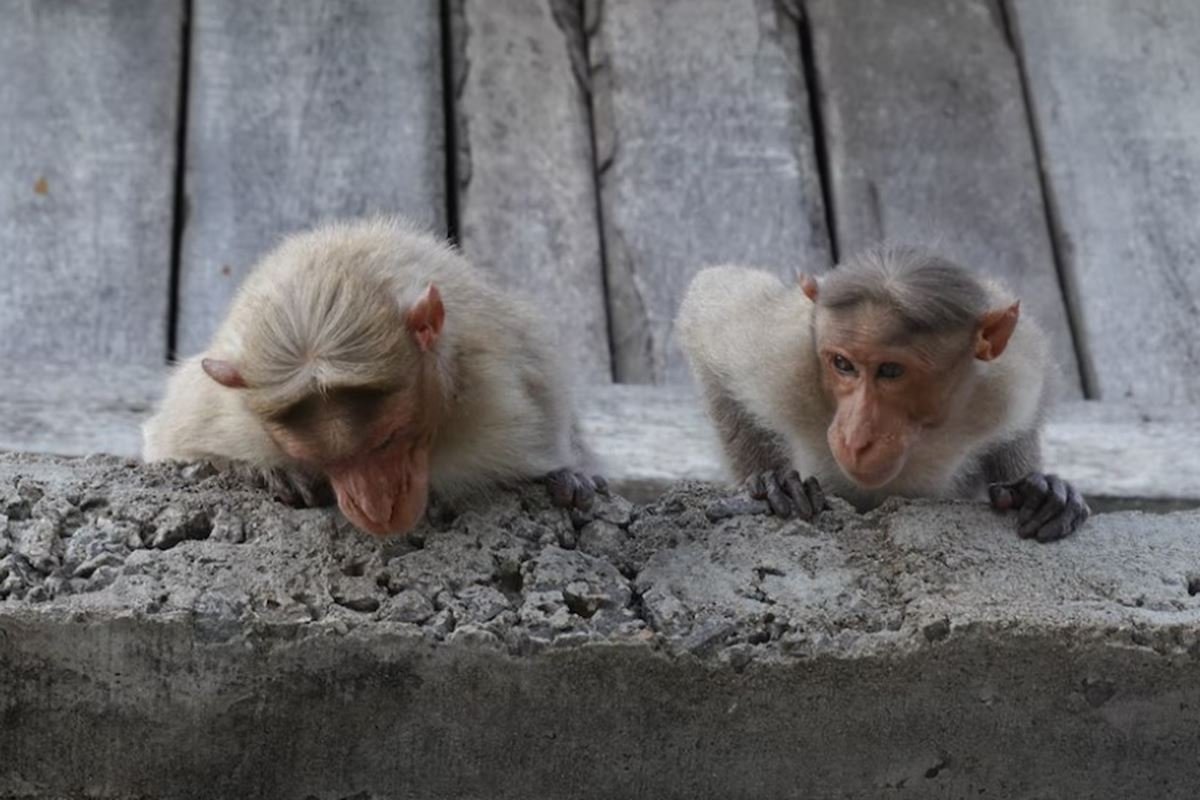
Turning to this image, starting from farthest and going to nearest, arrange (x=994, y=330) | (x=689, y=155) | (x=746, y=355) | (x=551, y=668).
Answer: (x=689, y=155)
(x=746, y=355)
(x=994, y=330)
(x=551, y=668)

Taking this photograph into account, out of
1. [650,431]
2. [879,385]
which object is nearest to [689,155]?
[650,431]

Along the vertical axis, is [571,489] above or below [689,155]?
below

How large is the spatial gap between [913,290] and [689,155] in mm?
2169

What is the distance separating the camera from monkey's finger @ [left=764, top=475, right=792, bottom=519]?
161 inches

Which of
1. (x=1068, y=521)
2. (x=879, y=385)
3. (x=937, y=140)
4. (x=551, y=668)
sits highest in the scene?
(x=937, y=140)

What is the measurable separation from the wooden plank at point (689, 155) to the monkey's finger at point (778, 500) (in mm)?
1926

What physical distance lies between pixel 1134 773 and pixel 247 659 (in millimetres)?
1660

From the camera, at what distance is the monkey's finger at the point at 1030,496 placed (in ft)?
13.5

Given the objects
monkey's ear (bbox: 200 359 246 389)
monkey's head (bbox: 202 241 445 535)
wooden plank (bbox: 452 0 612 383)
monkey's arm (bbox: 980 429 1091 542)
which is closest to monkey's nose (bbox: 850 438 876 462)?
monkey's arm (bbox: 980 429 1091 542)

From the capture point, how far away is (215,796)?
3650 millimetres

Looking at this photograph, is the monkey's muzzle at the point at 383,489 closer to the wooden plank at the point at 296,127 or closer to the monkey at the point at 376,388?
the monkey at the point at 376,388

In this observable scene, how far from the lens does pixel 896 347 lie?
175 inches

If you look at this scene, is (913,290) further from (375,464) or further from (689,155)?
(689,155)

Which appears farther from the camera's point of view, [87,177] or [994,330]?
[87,177]
